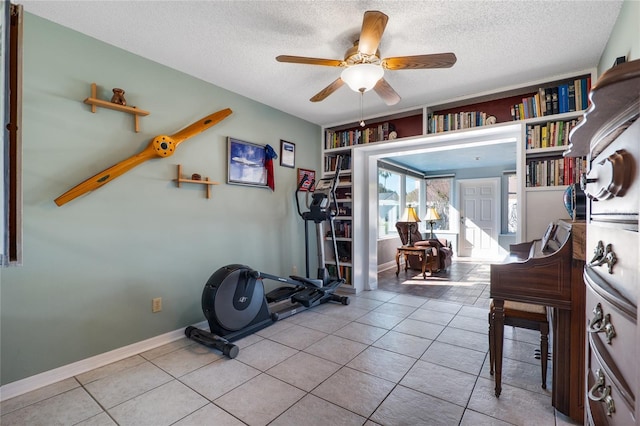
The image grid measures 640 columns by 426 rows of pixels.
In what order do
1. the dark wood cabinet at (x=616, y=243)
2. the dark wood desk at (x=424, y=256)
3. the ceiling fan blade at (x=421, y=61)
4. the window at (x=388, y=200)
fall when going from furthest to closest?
the window at (x=388, y=200)
the dark wood desk at (x=424, y=256)
the ceiling fan blade at (x=421, y=61)
the dark wood cabinet at (x=616, y=243)

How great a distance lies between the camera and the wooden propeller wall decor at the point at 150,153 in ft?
6.92

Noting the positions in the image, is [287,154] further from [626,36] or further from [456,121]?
[626,36]

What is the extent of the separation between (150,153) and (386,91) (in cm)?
204

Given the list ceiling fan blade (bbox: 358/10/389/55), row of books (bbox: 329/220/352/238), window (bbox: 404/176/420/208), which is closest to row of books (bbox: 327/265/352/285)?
row of books (bbox: 329/220/352/238)

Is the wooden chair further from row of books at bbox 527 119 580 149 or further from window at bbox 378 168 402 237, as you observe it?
window at bbox 378 168 402 237

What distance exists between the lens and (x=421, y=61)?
2.04 m

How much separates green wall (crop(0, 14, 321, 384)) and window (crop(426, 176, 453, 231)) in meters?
5.95

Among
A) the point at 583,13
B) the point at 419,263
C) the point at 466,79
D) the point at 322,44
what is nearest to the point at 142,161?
the point at 322,44

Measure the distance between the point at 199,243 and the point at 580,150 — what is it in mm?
2857

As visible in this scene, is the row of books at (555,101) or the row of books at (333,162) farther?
the row of books at (333,162)

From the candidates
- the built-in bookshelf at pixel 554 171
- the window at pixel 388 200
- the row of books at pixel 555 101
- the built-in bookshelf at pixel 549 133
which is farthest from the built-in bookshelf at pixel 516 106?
the window at pixel 388 200

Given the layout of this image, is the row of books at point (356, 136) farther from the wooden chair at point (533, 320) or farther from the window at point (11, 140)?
the window at point (11, 140)

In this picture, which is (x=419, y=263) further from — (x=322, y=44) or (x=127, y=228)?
(x=127, y=228)

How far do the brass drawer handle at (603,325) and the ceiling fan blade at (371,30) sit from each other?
166 centimetres
